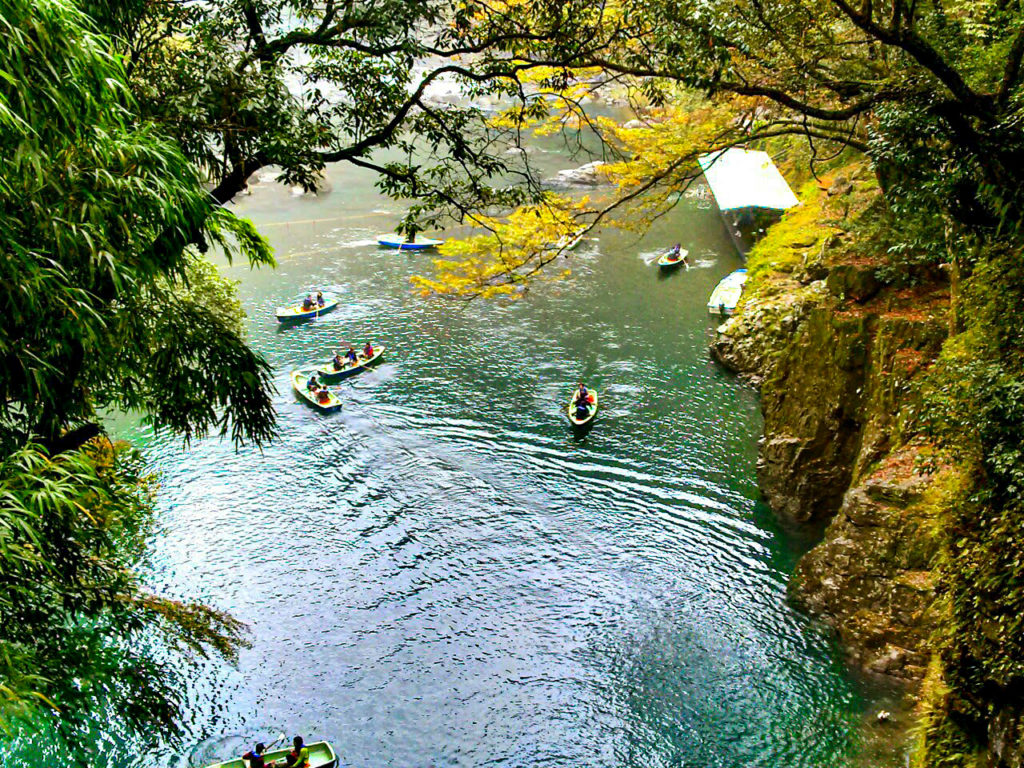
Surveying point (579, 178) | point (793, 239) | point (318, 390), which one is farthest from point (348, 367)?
point (579, 178)

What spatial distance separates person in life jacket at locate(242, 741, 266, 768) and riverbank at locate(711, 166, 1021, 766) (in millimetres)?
9549

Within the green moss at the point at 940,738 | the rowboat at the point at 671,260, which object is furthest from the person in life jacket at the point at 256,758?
the rowboat at the point at 671,260

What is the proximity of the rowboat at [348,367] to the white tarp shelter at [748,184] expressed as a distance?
15119 mm

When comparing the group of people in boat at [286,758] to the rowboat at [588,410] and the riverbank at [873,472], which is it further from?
the rowboat at [588,410]

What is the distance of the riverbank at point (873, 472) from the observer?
32.0 ft

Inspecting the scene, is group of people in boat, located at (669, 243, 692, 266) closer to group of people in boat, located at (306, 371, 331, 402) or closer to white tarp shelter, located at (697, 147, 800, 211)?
white tarp shelter, located at (697, 147, 800, 211)

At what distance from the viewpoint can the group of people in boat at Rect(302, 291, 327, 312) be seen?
28.3 m

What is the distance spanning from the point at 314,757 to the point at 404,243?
85.4 feet

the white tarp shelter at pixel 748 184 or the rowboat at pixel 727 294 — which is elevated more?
the white tarp shelter at pixel 748 184

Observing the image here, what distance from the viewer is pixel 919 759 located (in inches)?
380

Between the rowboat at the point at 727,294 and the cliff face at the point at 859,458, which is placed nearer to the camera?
the cliff face at the point at 859,458

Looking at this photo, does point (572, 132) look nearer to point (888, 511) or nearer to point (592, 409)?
point (592, 409)

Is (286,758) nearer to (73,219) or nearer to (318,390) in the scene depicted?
(73,219)

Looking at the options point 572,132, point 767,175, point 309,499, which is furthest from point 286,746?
point 572,132
